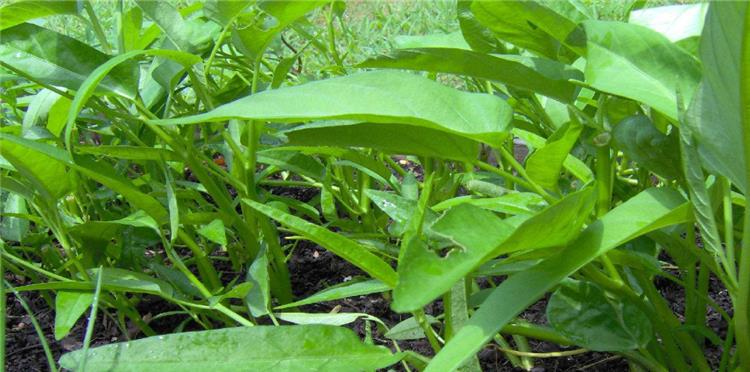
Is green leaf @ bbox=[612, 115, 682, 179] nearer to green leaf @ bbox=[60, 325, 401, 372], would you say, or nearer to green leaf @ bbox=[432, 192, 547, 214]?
green leaf @ bbox=[432, 192, 547, 214]

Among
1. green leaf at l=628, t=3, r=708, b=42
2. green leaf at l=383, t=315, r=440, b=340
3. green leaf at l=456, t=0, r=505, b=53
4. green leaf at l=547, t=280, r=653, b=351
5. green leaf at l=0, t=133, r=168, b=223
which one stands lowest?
green leaf at l=383, t=315, r=440, b=340

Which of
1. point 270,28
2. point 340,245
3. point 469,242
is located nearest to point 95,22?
point 270,28

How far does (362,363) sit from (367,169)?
399 millimetres

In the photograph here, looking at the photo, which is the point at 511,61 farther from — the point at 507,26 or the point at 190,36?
the point at 190,36

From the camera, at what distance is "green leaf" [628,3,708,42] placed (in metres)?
0.70

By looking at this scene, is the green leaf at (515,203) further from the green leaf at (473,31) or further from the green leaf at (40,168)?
the green leaf at (40,168)

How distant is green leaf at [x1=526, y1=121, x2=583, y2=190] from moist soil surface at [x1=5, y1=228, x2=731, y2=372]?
318 mm

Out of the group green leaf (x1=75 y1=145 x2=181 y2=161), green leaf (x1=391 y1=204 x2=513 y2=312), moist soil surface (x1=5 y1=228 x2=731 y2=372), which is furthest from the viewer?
moist soil surface (x1=5 y1=228 x2=731 y2=372)

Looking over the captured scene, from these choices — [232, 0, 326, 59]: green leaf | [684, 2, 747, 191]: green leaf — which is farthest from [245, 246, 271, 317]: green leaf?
[684, 2, 747, 191]: green leaf

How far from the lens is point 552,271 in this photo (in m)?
0.53

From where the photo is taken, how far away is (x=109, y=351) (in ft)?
2.08

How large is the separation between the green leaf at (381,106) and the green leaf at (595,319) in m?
0.19

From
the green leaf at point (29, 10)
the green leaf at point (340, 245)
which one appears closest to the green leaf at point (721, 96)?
the green leaf at point (340, 245)

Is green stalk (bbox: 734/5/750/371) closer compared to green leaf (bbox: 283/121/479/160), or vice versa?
green stalk (bbox: 734/5/750/371)
